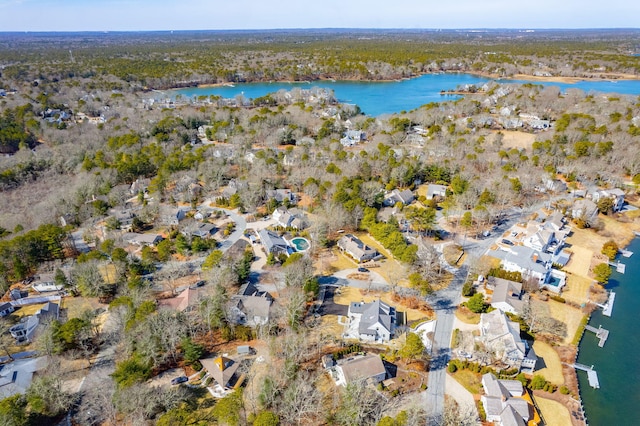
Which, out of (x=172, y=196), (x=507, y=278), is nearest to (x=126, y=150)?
(x=172, y=196)

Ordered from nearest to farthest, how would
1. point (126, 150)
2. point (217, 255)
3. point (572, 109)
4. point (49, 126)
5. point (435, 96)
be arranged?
point (217, 255), point (126, 150), point (49, 126), point (572, 109), point (435, 96)

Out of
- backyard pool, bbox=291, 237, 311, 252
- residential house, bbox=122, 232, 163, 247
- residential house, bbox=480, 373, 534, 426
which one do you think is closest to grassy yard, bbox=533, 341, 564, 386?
residential house, bbox=480, 373, 534, 426

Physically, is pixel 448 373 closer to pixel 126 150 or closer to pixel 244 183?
pixel 244 183

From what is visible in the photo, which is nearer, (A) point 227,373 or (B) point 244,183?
(A) point 227,373

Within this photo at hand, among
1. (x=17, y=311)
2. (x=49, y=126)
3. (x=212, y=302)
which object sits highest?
(x=49, y=126)

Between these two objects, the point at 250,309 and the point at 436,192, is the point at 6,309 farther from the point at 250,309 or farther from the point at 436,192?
the point at 436,192

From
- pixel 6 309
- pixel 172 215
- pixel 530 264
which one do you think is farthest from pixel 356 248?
pixel 6 309

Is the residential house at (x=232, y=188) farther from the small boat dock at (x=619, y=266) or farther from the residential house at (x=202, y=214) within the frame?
the small boat dock at (x=619, y=266)
